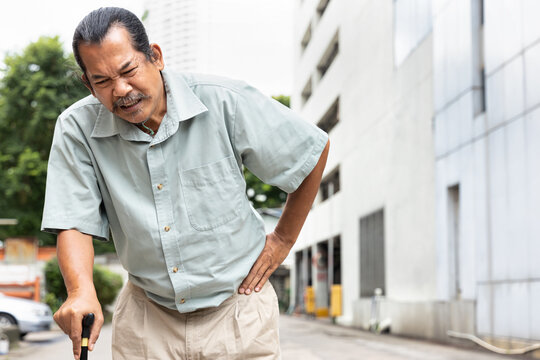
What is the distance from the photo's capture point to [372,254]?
19.5 metres

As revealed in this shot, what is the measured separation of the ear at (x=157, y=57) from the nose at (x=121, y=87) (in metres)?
0.17

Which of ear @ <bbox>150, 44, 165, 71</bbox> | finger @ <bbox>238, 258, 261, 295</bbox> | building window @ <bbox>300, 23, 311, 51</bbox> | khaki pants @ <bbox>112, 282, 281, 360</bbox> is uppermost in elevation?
building window @ <bbox>300, 23, 311, 51</bbox>

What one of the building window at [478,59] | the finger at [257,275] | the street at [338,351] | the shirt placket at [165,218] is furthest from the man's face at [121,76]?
the building window at [478,59]

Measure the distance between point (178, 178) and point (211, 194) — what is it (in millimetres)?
107

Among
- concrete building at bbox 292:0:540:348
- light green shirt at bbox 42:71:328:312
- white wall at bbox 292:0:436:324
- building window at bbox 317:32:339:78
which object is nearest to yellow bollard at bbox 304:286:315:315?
white wall at bbox 292:0:436:324

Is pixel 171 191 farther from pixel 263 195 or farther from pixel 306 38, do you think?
pixel 263 195

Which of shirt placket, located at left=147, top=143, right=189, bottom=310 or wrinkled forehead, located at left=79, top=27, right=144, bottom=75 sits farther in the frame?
shirt placket, located at left=147, top=143, right=189, bottom=310

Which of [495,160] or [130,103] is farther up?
[495,160]

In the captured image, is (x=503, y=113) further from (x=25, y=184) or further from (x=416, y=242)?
(x=25, y=184)

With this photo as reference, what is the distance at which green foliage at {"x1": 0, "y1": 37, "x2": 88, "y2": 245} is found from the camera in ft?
93.6

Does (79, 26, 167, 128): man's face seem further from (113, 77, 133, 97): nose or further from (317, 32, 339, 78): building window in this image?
(317, 32, 339, 78): building window

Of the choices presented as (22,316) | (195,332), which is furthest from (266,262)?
(22,316)

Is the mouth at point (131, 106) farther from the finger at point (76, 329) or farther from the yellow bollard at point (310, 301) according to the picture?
the yellow bollard at point (310, 301)

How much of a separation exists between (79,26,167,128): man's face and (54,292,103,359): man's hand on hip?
1.62ft
